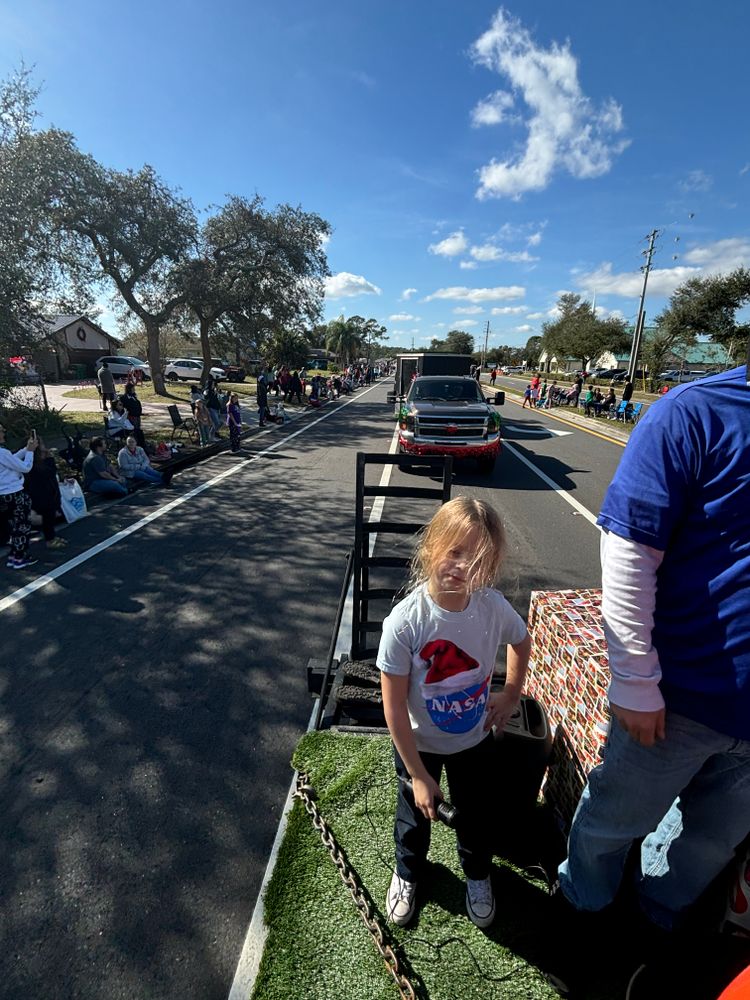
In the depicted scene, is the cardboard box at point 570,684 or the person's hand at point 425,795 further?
the cardboard box at point 570,684

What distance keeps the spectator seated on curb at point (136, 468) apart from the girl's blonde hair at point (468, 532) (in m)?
8.16

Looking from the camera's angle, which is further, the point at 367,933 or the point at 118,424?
the point at 118,424

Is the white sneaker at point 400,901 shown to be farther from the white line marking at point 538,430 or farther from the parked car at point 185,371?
the parked car at point 185,371

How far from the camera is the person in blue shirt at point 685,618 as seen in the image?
50.2 inches

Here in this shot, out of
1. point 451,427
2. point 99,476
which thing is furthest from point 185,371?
point 451,427

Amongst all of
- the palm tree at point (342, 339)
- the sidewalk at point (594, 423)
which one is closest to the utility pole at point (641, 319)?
the sidewalk at point (594, 423)

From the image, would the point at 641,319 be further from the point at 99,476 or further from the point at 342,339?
the point at 342,339

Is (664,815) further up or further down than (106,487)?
further up

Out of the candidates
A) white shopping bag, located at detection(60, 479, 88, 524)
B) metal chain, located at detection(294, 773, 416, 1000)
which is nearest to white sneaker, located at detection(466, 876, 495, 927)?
metal chain, located at detection(294, 773, 416, 1000)

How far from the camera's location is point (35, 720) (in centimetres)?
312

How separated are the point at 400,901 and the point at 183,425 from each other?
43.3 ft

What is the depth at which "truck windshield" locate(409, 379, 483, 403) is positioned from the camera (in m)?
11.3

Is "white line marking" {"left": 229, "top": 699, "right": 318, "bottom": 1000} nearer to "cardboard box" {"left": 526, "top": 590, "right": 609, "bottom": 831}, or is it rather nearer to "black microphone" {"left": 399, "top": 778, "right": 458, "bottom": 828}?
"black microphone" {"left": 399, "top": 778, "right": 458, "bottom": 828}

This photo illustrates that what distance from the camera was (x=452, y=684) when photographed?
1.79m
